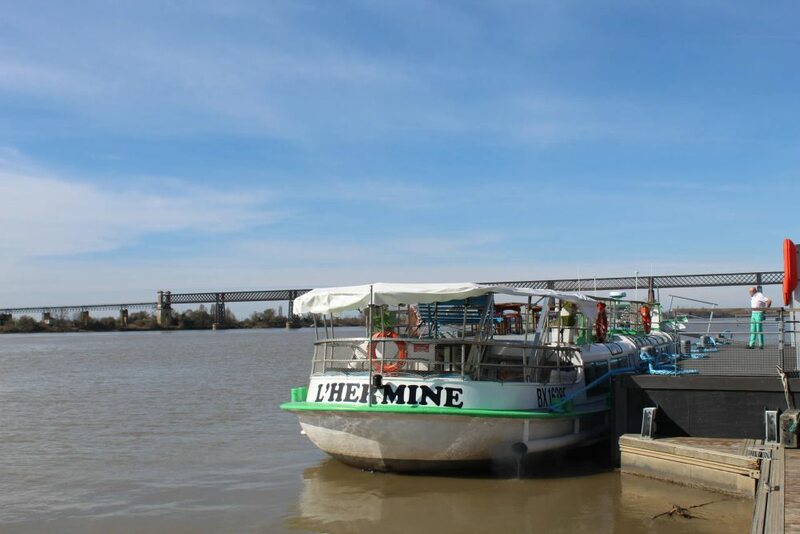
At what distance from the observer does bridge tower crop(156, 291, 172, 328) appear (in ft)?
473

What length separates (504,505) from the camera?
11523mm

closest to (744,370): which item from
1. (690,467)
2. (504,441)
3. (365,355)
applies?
(690,467)

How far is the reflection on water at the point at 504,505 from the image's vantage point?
1049 cm

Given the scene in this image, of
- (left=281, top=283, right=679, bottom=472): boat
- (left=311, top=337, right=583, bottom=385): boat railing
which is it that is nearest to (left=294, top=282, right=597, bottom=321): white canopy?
(left=281, top=283, right=679, bottom=472): boat

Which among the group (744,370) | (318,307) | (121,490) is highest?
(318,307)

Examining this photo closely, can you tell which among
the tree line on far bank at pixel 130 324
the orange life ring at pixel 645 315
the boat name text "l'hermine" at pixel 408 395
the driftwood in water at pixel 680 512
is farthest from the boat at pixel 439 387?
the tree line on far bank at pixel 130 324

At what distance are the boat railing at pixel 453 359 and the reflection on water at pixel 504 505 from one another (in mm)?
1667

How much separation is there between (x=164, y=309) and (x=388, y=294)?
141 m

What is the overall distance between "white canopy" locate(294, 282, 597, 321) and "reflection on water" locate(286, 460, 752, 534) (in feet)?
9.17

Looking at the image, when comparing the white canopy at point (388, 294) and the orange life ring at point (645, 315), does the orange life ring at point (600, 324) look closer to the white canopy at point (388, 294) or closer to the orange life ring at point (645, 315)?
the white canopy at point (388, 294)

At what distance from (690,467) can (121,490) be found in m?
8.60

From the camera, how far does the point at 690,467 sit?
11750 mm

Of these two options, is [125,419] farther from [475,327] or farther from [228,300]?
[228,300]

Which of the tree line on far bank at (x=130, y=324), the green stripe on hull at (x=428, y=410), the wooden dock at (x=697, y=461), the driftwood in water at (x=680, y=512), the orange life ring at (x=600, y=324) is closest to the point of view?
the driftwood in water at (x=680, y=512)
